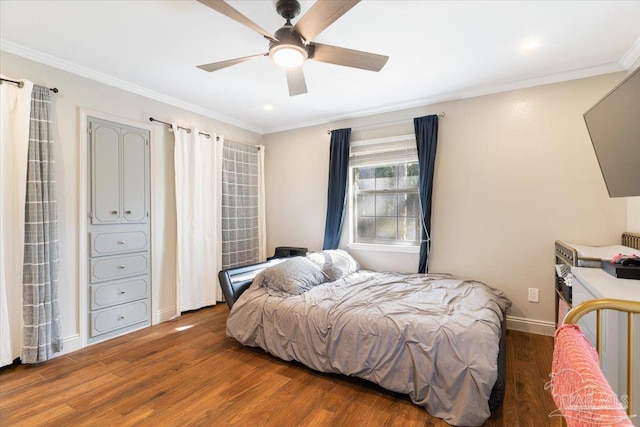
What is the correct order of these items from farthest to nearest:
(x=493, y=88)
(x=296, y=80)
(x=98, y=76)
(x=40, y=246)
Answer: (x=493, y=88), (x=98, y=76), (x=40, y=246), (x=296, y=80)

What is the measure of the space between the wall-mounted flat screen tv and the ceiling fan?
3.98 feet

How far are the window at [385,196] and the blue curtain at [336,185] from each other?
15 centimetres

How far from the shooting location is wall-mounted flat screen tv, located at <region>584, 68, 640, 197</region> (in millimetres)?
1323

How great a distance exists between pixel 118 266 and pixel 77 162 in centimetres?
108

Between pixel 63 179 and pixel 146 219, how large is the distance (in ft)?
2.67

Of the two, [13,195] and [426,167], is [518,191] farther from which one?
[13,195]

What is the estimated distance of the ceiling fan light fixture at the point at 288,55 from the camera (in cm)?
184

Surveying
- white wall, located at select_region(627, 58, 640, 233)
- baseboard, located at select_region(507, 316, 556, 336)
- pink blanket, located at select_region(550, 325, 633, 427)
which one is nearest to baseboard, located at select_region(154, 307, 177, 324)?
pink blanket, located at select_region(550, 325, 633, 427)

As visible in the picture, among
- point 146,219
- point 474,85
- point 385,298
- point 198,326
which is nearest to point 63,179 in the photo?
point 146,219

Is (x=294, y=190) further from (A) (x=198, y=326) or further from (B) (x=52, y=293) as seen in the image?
(B) (x=52, y=293)

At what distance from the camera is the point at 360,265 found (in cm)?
387

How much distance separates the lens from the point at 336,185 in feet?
13.0

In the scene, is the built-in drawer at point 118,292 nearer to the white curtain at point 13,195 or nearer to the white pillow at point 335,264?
the white curtain at point 13,195

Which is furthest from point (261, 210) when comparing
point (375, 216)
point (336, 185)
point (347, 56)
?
point (347, 56)
